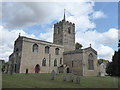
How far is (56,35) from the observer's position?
56.8 m

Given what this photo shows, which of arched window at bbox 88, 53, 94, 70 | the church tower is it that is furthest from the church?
the church tower

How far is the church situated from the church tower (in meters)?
7.11

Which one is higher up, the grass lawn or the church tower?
the church tower

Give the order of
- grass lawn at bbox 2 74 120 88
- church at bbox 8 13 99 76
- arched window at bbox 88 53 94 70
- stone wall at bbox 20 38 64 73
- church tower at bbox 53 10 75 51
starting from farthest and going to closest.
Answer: church tower at bbox 53 10 75 51 → arched window at bbox 88 53 94 70 → church at bbox 8 13 99 76 → stone wall at bbox 20 38 64 73 → grass lawn at bbox 2 74 120 88

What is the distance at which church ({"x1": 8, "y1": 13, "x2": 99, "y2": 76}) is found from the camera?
38.3 meters

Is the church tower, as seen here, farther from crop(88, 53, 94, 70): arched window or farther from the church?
crop(88, 53, 94, 70): arched window

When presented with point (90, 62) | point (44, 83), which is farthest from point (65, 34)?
point (44, 83)

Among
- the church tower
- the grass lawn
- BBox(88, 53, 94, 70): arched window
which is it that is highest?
the church tower

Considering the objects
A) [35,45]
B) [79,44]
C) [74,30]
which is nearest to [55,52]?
[35,45]

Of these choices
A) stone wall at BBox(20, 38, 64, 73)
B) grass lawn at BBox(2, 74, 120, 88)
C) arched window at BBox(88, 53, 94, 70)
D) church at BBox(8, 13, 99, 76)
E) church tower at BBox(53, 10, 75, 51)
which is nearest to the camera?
grass lawn at BBox(2, 74, 120, 88)

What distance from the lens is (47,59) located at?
42969 mm

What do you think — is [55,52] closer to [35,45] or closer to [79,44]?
[35,45]

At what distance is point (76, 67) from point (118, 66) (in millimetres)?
11612

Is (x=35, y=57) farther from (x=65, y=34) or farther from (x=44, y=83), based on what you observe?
(x=44, y=83)
